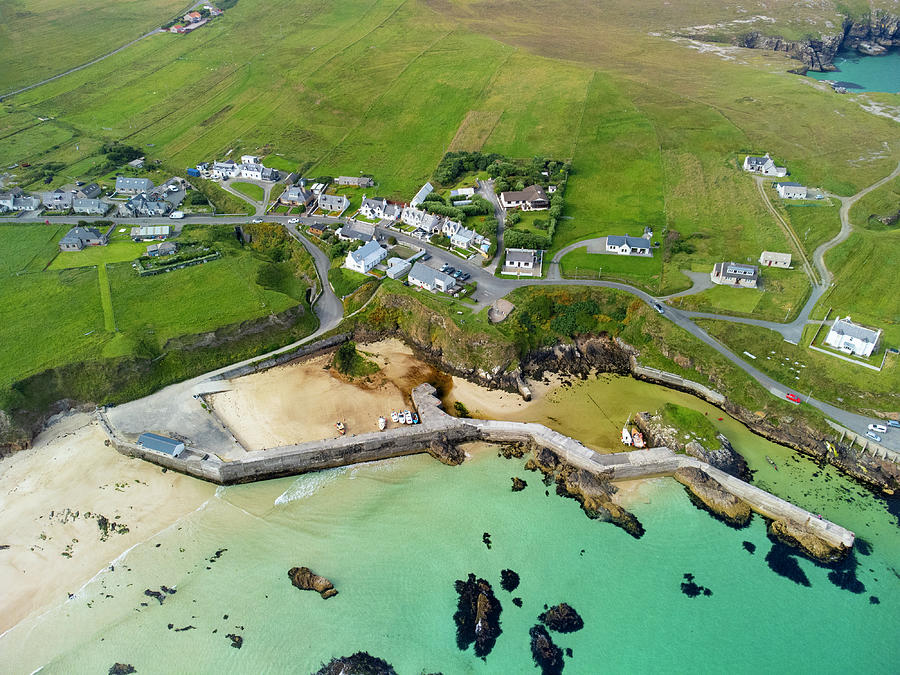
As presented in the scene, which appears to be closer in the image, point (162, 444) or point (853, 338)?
point (162, 444)

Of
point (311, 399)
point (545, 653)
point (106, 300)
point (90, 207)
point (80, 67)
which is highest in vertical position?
point (80, 67)

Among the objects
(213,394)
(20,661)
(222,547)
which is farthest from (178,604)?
(213,394)

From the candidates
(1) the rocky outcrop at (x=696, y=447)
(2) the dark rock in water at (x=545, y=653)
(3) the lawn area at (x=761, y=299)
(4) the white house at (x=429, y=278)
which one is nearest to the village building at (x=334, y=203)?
(4) the white house at (x=429, y=278)

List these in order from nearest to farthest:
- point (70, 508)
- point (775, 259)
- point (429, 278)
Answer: point (70, 508), point (429, 278), point (775, 259)

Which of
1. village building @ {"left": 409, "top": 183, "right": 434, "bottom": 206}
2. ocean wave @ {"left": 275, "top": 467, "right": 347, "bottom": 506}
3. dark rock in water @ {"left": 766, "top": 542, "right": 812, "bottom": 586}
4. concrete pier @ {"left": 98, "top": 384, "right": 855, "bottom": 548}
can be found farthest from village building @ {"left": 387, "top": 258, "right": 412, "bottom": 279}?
dark rock in water @ {"left": 766, "top": 542, "right": 812, "bottom": 586}

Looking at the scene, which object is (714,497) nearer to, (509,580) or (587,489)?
(587,489)

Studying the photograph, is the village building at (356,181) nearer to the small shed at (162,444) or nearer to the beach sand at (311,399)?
the beach sand at (311,399)

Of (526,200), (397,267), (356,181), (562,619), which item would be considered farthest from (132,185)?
(562,619)
